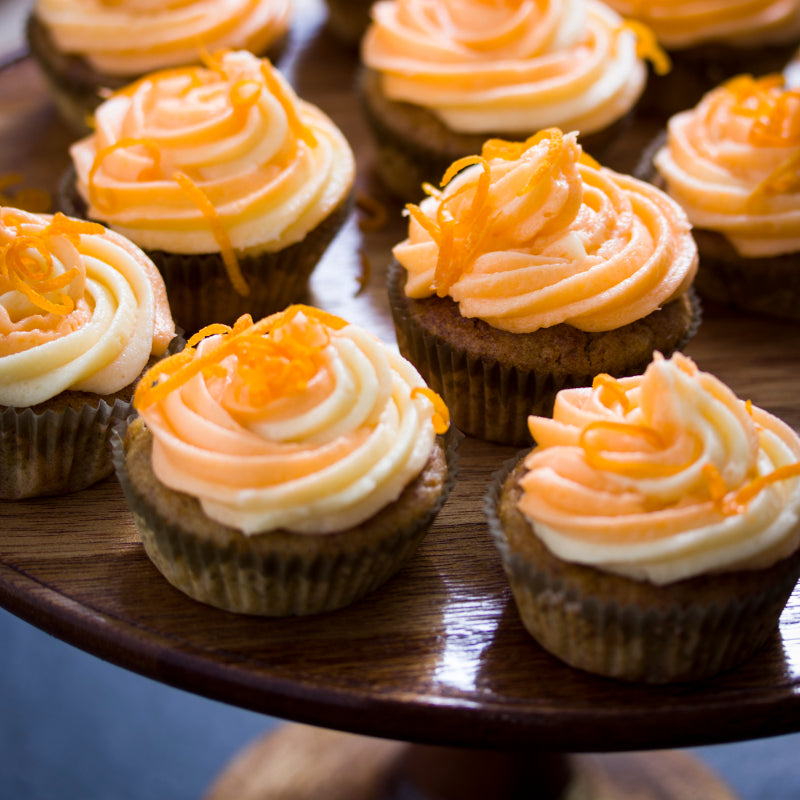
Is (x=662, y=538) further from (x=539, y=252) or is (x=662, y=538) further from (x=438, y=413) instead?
(x=539, y=252)

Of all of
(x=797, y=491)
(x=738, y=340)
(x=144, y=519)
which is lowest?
(x=738, y=340)

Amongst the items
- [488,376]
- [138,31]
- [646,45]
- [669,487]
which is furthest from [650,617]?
[138,31]

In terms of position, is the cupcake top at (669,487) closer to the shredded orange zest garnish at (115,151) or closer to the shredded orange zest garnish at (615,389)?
the shredded orange zest garnish at (615,389)

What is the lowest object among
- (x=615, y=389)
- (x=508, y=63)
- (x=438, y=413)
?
(x=438, y=413)

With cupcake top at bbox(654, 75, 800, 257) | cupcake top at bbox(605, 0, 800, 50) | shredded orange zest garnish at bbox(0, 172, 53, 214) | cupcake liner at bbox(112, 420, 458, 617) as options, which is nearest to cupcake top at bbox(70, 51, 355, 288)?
shredded orange zest garnish at bbox(0, 172, 53, 214)

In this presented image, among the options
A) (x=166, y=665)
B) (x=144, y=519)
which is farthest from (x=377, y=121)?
(x=166, y=665)

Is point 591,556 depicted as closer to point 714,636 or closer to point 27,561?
point 714,636

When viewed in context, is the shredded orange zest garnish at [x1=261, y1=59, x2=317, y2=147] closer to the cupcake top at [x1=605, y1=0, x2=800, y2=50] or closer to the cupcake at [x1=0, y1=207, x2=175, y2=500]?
the cupcake at [x1=0, y1=207, x2=175, y2=500]

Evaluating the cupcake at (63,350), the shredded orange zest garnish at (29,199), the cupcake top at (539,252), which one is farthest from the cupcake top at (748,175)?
the shredded orange zest garnish at (29,199)
